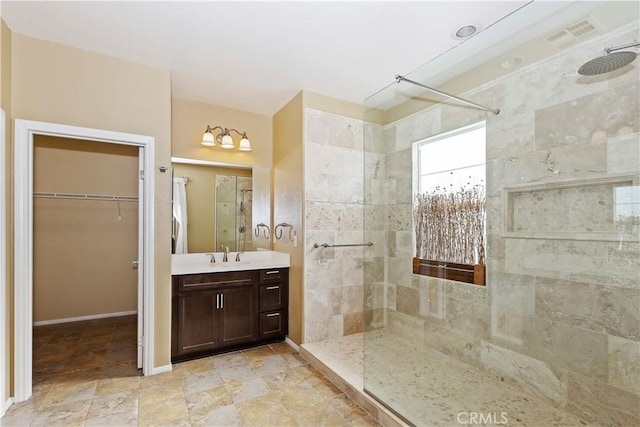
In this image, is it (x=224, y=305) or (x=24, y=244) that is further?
(x=224, y=305)

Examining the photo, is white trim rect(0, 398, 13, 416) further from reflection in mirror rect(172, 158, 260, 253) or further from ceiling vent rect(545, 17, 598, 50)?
ceiling vent rect(545, 17, 598, 50)

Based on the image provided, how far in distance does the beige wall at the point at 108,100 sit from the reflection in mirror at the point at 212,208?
70 cm

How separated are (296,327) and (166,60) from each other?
113 inches

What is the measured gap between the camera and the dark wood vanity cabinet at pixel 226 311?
2928 millimetres

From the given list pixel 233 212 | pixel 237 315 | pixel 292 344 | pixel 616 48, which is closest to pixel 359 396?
pixel 292 344

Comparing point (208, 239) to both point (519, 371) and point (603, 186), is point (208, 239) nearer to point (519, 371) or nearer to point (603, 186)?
point (519, 371)

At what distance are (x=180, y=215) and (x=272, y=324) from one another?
1587mm

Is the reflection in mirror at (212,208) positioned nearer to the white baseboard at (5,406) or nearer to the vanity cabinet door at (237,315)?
the vanity cabinet door at (237,315)

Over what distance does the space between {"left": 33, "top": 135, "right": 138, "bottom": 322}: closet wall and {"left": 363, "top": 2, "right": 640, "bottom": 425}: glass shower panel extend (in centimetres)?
362

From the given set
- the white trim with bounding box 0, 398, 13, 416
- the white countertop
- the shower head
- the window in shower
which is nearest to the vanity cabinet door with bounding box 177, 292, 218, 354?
the white countertop

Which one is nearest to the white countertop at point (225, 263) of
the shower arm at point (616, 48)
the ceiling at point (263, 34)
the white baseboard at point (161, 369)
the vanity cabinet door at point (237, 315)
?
the vanity cabinet door at point (237, 315)

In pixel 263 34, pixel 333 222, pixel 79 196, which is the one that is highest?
pixel 263 34

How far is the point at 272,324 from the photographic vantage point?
134 inches
